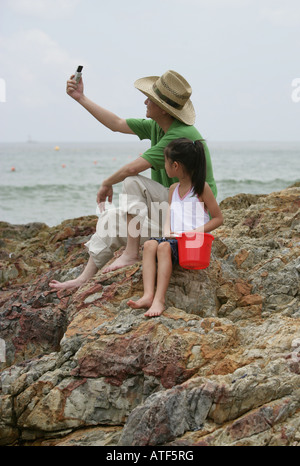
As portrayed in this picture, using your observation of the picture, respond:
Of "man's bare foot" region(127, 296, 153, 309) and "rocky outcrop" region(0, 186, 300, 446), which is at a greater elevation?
"man's bare foot" region(127, 296, 153, 309)

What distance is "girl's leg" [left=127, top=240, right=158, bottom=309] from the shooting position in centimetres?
362

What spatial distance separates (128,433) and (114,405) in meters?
0.33

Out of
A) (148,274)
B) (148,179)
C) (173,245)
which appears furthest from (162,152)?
(148,274)

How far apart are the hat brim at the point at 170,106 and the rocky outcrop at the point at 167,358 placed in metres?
0.93

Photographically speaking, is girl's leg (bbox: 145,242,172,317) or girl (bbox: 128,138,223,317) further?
girl (bbox: 128,138,223,317)

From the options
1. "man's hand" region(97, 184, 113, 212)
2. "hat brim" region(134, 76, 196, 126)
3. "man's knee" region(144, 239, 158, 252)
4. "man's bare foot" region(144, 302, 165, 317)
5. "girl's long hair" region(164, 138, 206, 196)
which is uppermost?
"hat brim" region(134, 76, 196, 126)

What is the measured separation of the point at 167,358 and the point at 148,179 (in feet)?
4.99

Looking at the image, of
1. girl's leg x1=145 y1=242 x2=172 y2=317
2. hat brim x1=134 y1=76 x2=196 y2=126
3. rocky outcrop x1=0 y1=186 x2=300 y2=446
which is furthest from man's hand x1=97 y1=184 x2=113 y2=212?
girl's leg x1=145 y1=242 x2=172 y2=317

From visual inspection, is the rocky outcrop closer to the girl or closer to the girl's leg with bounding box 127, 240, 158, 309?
the girl's leg with bounding box 127, 240, 158, 309

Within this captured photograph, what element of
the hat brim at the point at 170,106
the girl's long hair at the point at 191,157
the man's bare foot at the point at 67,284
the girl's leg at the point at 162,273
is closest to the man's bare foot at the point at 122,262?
the man's bare foot at the point at 67,284

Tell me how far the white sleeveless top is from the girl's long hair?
0.20 ft

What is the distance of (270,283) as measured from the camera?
404 centimetres
